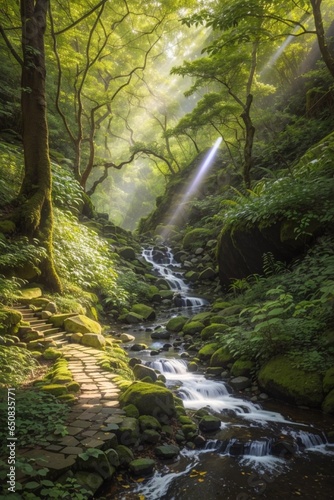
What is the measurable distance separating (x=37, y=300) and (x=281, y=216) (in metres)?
6.49

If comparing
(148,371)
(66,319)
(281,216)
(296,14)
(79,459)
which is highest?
(296,14)

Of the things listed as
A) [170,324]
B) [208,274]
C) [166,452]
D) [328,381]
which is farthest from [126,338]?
[208,274]

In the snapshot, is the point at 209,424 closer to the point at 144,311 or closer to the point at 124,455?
the point at 124,455

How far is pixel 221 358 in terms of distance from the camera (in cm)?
671

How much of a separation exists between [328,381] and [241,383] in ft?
4.96

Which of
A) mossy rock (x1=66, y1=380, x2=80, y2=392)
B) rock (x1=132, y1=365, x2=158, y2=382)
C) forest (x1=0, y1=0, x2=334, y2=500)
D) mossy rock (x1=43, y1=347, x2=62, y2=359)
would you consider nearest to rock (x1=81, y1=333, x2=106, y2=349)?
forest (x1=0, y1=0, x2=334, y2=500)

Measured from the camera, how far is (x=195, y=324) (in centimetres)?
912

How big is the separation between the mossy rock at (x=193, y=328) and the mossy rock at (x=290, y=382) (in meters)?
3.24

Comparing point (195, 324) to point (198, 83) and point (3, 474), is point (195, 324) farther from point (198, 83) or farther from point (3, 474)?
point (198, 83)

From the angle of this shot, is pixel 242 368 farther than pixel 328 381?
Yes

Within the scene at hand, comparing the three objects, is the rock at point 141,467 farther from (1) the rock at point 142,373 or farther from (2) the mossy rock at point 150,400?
(1) the rock at point 142,373

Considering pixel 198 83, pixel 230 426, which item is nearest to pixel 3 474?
pixel 230 426

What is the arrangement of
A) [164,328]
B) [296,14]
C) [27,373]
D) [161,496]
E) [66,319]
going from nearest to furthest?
[161,496]
[27,373]
[66,319]
[164,328]
[296,14]

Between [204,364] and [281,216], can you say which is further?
[281,216]
